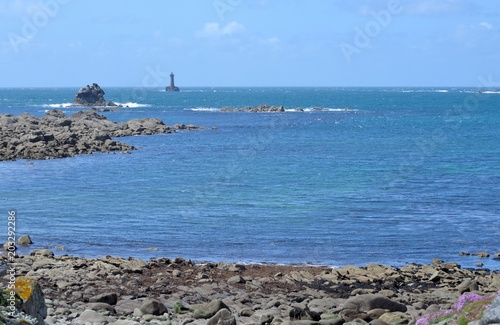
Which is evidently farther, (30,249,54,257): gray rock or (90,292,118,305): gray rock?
(30,249,54,257): gray rock

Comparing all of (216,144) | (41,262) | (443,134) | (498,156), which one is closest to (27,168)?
(216,144)

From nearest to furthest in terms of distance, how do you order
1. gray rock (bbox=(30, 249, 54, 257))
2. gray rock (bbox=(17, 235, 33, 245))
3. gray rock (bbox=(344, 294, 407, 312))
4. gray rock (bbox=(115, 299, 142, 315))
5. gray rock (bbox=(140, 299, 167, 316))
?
gray rock (bbox=(140, 299, 167, 316))
gray rock (bbox=(115, 299, 142, 315))
gray rock (bbox=(344, 294, 407, 312))
gray rock (bbox=(30, 249, 54, 257))
gray rock (bbox=(17, 235, 33, 245))

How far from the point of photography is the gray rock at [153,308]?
19.2m

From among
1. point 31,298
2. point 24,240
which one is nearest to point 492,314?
point 31,298

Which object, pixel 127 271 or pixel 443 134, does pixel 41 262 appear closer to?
pixel 127 271

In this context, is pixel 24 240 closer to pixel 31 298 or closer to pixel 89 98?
pixel 31 298

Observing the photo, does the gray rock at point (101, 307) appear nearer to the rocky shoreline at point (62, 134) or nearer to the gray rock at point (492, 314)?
the gray rock at point (492, 314)

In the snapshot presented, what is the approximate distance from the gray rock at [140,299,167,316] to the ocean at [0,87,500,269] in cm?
1009

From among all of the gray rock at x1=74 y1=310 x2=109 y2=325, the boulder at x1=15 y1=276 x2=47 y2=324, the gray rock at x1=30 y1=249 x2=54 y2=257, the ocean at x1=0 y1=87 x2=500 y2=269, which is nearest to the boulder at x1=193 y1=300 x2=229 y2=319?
the gray rock at x1=74 y1=310 x2=109 y2=325

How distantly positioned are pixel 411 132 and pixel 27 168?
5726 cm

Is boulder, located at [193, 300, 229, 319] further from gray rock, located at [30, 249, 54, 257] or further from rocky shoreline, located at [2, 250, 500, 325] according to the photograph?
gray rock, located at [30, 249, 54, 257]

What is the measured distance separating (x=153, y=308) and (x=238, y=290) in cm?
451

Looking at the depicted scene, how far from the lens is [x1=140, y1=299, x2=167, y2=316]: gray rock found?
19188mm

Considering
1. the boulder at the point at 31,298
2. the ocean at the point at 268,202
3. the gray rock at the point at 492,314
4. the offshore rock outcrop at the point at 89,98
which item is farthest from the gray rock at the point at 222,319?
the offshore rock outcrop at the point at 89,98
